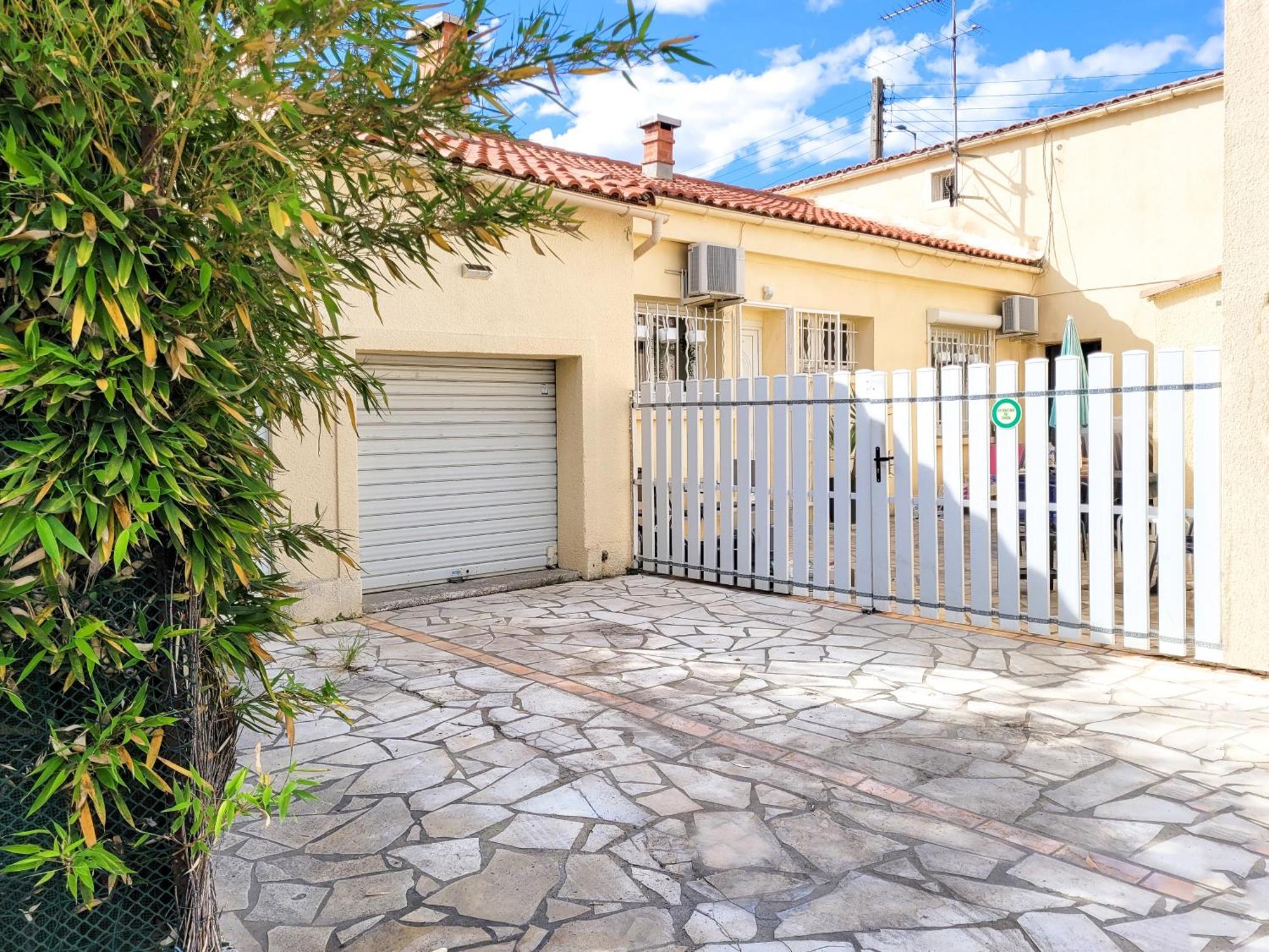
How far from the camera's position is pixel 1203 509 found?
19.8 ft

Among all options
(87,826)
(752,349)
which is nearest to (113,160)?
(87,826)

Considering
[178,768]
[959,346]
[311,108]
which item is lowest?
[178,768]

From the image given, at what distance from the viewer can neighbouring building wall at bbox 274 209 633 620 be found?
8.03 meters

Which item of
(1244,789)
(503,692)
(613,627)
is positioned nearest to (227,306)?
(503,692)

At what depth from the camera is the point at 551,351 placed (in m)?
9.57

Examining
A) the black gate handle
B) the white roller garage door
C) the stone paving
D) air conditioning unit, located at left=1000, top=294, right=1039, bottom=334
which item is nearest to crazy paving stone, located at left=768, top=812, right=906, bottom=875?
the stone paving


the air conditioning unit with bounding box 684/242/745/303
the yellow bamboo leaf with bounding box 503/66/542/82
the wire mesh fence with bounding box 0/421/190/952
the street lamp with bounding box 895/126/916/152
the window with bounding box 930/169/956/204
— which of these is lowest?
the wire mesh fence with bounding box 0/421/190/952

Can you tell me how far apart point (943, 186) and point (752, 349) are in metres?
7.64

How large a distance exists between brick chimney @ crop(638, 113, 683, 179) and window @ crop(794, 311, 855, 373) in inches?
113

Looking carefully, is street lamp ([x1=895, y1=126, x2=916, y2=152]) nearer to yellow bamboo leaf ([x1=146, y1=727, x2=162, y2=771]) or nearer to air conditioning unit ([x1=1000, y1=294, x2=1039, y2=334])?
air conditioning unit ([x1=1000, y1=294, x2=1039, y2=334])

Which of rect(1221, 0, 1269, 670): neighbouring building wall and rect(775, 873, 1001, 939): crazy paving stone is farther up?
rect(1221, 0, 1269, 670): neighbouring building wall

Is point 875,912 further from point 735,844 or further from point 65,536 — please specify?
point 65,536

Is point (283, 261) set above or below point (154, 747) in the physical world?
above

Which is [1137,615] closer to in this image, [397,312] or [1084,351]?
[397,312]
